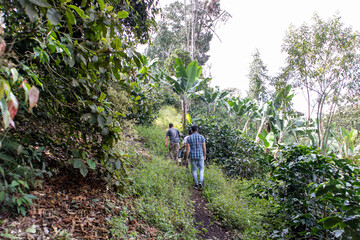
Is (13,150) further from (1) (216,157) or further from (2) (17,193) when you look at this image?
(1) (216,157)

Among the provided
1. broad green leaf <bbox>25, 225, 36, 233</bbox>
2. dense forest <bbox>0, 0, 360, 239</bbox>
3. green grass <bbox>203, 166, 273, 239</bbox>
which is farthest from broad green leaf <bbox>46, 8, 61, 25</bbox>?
green grass <bbox>203, 166, 273, 239</bbox>

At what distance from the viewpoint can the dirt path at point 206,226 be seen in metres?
4.01

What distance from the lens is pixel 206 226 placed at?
4.28 m

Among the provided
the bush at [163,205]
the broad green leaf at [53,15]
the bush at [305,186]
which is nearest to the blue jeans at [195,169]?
the bush at [163,205]

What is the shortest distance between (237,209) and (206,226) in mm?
869

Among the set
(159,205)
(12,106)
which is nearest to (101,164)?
(159,205)

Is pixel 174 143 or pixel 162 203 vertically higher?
pixel 174 143

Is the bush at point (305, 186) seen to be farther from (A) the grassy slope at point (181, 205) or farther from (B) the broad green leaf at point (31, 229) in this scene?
(B) the broad green leaf at point (31, 229)

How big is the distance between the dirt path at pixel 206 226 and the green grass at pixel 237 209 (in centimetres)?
15

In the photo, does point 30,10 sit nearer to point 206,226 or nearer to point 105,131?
point 105,131

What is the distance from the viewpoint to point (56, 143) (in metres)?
2.90

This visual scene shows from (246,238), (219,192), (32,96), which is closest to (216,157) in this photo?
(219,192)

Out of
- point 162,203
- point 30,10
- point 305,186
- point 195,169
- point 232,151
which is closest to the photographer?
point 30,10

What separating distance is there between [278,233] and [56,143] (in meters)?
3.32
